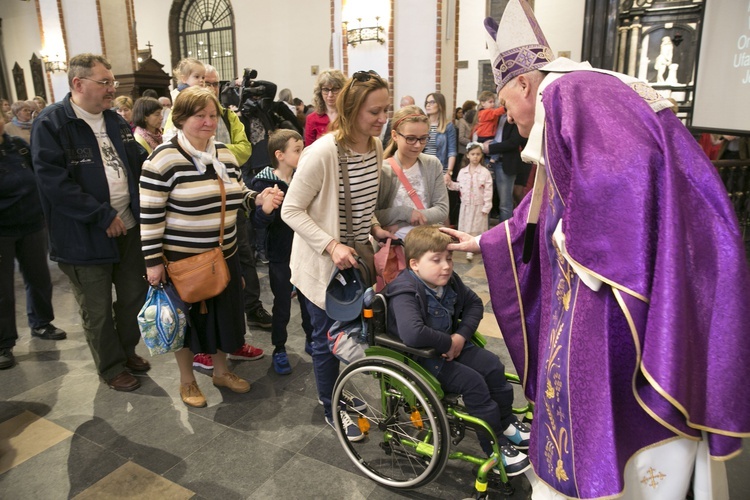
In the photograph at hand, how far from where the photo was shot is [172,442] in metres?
2.54

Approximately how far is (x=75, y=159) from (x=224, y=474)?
1778 millimetres

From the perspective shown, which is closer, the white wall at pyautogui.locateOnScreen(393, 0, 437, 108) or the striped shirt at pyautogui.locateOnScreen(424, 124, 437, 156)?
the striped shirt at pyautogui.locateOnScreen(424, 124, 437, 156)

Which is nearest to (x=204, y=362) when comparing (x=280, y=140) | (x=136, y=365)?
(x=136, y=365)

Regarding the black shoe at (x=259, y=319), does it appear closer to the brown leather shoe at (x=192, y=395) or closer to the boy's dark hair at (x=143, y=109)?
the brown leather shoe at (x=192, y=395)

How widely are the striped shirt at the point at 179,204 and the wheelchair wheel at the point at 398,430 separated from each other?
3.40 ft

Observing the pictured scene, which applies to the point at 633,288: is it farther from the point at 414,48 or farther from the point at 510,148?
the point at 414,48

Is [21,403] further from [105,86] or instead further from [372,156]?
[372,156]

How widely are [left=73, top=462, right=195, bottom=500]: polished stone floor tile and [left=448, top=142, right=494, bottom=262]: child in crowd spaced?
4194mm

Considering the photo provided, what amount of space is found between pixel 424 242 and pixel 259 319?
6.86ft

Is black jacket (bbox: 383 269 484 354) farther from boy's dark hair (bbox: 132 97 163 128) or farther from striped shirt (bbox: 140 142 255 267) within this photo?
boy's dark hair (bbox: 132 97 163 128)

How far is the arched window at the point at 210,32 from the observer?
14.0 m

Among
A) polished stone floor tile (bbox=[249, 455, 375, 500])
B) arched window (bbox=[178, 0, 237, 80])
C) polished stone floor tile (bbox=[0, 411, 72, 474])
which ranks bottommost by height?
polished stone floor tile (bbox=[0, 411, 72, 474])

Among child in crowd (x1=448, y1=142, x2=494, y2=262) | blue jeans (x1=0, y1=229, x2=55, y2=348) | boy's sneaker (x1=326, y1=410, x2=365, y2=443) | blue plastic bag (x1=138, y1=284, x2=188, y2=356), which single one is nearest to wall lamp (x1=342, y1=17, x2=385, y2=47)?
child in crowd (x1=448, y1=142, x2=494, y2=262)

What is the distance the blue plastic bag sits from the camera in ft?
8.38
